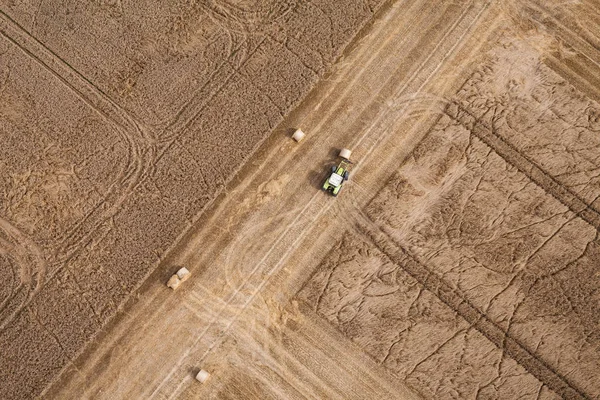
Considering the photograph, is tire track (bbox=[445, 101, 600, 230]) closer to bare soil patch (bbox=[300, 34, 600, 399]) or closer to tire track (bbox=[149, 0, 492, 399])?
bare soil patch (bbox=[300, 34, 600, 399])

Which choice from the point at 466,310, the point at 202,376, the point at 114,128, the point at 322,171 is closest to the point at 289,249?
the point at 322,171

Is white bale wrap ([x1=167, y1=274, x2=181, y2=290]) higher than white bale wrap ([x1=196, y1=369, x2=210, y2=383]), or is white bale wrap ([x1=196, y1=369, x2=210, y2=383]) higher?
white bale wrap ([x1=167, y1=274, x2=181, y2=290])

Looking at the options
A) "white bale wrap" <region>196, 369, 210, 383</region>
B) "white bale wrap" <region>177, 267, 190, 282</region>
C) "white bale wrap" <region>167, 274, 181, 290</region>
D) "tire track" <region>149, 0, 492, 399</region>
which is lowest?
"white bale wrap" <region>196, 369, 210, 383</region>

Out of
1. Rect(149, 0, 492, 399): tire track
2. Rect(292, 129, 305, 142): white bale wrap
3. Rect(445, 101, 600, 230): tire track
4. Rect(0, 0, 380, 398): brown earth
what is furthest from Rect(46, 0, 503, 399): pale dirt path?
Rect(445, 101, 600, 230): tire track

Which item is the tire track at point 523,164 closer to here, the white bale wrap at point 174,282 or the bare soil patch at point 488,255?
the bare soil patch at point 488,255

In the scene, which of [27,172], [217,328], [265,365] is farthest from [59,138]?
[265,365]

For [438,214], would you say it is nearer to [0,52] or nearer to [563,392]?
[563,392]

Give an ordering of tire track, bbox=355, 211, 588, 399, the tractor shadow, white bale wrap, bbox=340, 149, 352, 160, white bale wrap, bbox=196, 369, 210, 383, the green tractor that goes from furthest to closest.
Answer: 1. the tractor shadow
2. white bale wrap, bbox=340, 149, 352, 160
3. the green tractor
4. tire track, bbox=355, 211, 588, 399
5. white bale wrap, bbox=196, 369, 210, 383
